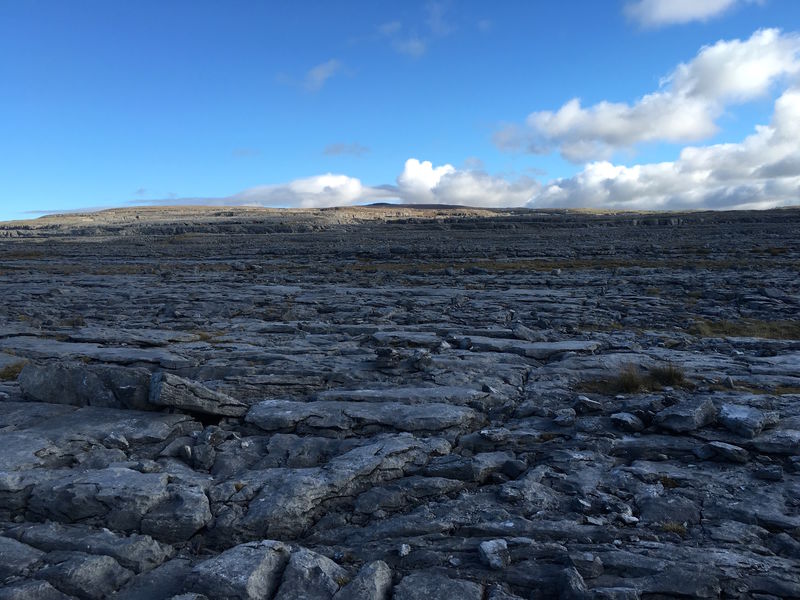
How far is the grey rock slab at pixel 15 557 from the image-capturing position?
5.25m

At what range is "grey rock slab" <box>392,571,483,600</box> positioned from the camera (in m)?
4.93

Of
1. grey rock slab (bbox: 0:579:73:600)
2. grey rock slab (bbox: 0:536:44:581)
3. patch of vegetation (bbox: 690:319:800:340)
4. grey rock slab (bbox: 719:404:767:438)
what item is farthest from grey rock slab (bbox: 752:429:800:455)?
grey rock slab (bbox: 0:536:44:581)

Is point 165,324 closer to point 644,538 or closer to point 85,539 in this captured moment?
point 85,539

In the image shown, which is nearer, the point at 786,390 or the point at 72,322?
the point at 786,390

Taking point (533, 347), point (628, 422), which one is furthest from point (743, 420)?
point (533, 347)

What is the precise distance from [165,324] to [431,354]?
934cm

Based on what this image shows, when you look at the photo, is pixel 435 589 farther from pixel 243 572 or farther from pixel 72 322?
pixel 72 322

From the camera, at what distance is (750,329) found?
16.0m

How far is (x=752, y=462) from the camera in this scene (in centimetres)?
717

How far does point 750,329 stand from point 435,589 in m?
14.5

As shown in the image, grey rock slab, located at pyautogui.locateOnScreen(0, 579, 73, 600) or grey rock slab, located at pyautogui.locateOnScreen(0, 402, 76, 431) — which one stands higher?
grey rock slab, located at pyautogui.locateOnScreen(0, 402, 76, 431)

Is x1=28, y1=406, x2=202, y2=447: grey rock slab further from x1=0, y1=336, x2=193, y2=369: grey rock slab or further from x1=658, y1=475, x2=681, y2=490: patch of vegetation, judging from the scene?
x1=658, y1=475, x2=681, y2=490: patch of vegetation

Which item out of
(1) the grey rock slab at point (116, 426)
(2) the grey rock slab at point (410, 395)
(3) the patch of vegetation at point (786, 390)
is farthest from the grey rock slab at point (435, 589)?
(3) the patch of vegetation at point (786, 390)

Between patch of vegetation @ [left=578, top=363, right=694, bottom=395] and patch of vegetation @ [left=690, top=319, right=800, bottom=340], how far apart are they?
549cm
